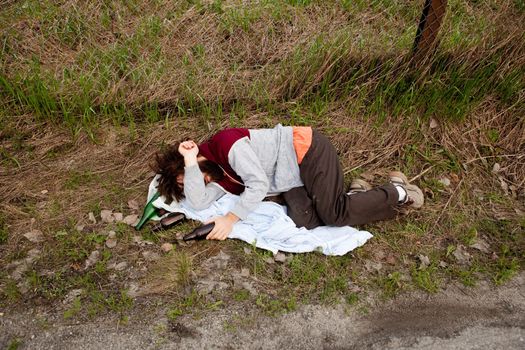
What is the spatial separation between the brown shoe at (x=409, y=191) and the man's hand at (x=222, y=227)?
53.9 inches

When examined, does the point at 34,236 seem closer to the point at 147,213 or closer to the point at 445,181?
the point at 147,213

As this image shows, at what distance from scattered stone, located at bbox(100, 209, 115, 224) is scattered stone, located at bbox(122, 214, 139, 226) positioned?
10 cm

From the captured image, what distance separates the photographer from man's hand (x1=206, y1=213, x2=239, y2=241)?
300 cm

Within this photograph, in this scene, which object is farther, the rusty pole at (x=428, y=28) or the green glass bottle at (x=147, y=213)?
the rusty pole at (x=428, y=28)

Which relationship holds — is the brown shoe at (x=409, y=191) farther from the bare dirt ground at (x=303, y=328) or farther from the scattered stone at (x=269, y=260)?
the scattered stone at (x=269, y=260)

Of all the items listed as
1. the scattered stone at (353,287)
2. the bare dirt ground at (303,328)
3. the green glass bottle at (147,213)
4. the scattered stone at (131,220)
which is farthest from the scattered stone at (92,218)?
the scattered stone at (353,287)

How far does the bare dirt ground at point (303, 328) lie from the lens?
244cm

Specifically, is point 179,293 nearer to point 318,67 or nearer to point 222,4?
point 318,67

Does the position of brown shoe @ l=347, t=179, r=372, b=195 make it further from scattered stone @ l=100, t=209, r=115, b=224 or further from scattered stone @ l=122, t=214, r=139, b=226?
scattered stone @ l=100, t=209, r=115, b=224

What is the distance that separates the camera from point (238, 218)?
10.1 feet

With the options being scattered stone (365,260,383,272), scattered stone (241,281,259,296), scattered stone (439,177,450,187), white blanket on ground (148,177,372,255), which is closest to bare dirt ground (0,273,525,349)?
scattered stone (241,281,259,296)

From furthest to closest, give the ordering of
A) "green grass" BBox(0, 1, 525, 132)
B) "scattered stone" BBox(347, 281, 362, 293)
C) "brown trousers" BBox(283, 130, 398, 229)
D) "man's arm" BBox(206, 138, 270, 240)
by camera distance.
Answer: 1. "green grass" BBox(0, 1, 525, 132)
2. "brown trousers" BBox(283, 130, 398, 229)
3. "man's arm" BBox(206, 138, 270, 240)
4. "scattered stone" BBox(347, 281, 362, 293)

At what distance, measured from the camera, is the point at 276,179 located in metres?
3.21

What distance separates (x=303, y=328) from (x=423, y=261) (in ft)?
3.45
